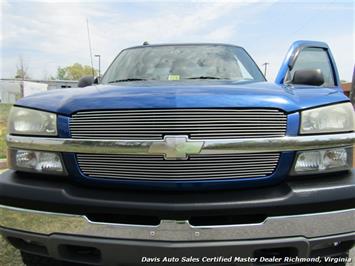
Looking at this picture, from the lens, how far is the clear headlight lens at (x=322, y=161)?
2496mm

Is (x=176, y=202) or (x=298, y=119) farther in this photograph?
(x=298, y=119)

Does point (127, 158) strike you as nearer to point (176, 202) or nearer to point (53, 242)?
point (176, 202)

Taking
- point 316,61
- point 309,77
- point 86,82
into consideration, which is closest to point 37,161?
point 86,82

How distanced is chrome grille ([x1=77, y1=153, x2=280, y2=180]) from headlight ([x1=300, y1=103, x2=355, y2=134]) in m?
0.26

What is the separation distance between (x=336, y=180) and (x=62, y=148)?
161 cm

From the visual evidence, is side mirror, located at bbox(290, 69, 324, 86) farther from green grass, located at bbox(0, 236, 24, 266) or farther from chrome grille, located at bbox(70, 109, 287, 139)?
green grass, located at bbox(0, 236, 24, 266)

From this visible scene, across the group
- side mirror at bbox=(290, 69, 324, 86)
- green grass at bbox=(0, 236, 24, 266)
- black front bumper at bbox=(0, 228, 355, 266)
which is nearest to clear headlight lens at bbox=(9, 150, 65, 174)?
black front bumper at bbox=(0, 228, 355, 266)

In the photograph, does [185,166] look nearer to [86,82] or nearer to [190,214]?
[190,214]

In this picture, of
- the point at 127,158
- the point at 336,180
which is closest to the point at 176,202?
the point at 127,158

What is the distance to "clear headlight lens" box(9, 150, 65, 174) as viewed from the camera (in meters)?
2.58

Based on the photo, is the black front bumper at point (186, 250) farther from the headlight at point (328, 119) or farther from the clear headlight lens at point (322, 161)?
the headlight at point (328, 119)

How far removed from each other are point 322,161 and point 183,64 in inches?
76.9

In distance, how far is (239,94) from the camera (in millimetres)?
2500

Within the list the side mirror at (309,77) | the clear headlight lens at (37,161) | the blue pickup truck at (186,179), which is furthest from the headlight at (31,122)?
the side mirror at (309,77)
